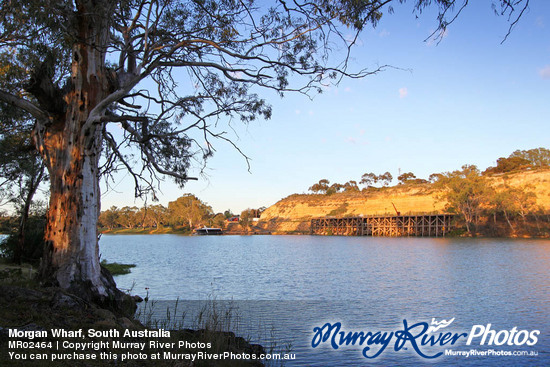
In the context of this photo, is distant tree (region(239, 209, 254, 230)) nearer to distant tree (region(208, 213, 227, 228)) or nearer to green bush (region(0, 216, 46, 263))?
distant tree (region(208, 213, 227, 228))

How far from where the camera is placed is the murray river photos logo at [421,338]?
26.8 feet

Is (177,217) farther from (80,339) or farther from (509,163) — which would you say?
(80,339)

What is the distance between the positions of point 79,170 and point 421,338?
25.0ft

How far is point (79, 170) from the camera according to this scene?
7.60m

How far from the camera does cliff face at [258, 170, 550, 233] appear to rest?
62.0 meters

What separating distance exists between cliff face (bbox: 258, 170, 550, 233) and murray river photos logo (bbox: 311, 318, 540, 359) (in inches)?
2189

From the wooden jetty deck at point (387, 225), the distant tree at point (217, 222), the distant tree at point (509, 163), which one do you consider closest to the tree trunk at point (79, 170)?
the wooden jetty deck at point (387, 225)

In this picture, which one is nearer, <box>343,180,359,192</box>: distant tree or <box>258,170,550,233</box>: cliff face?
<box>258,170,550,233</box>: cliff face

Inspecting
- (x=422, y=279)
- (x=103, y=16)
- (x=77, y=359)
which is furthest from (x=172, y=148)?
(x=422, y=279)

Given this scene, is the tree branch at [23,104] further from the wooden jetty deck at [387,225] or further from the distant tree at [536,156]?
the distant tree at [536,156]

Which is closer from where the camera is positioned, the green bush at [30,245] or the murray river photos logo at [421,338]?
the murray river photos logo at [421,338]

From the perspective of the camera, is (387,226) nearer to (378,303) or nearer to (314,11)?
(378,303)

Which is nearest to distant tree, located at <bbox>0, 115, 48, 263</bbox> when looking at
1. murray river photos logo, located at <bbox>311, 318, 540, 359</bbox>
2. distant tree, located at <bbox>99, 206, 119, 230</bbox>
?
murray river photos logo, located at <bbox>311, 318, 540, 359</bbox>

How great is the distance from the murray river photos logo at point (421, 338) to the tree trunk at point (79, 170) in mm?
4589
